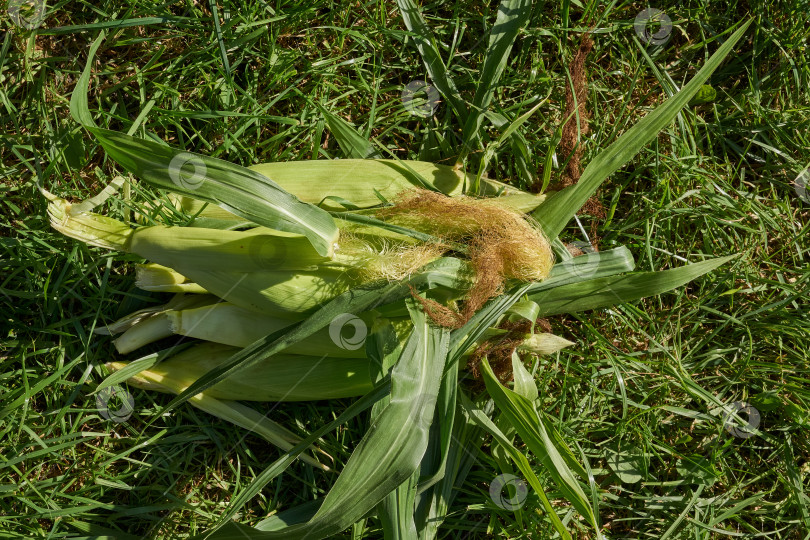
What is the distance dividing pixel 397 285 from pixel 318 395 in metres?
0.44

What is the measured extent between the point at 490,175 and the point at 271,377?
85 cm

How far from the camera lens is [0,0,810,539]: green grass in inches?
73.9

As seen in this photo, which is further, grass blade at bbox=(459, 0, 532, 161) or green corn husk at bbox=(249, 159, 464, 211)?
grass blade at bbox=(459, 0, 532, 161)

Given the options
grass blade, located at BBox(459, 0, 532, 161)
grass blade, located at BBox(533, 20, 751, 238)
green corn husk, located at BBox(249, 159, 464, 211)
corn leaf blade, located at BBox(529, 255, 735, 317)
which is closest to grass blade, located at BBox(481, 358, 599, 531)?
corn leaf blade, located at BBox(529, 255, 735, 317)

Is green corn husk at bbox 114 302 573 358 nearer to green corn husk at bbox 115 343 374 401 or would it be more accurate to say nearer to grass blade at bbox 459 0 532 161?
green corn husk at bbox 115 343 374 401

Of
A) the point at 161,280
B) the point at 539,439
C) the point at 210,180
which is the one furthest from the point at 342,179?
the point at 539,439

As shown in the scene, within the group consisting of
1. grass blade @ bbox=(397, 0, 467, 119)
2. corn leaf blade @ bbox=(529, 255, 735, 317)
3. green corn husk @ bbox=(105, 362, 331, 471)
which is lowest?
green corn husk @ bbox=(105, 362, 331, 471)

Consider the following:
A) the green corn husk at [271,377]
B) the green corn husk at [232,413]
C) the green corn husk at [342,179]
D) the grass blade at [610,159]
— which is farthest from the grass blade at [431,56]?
the green corn husk at [232,413]

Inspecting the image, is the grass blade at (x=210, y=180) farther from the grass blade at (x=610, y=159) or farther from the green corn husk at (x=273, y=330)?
the grass blade at (x=610, y=159)

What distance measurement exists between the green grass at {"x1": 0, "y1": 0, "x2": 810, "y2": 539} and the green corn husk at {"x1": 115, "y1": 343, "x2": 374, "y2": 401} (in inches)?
5.1

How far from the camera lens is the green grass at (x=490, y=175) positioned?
1876 millimetres

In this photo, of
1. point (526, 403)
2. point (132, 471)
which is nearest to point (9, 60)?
point (132, 471)

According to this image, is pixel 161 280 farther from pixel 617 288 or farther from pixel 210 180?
pixel 617 288

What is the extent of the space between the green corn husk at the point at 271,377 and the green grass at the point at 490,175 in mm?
130
